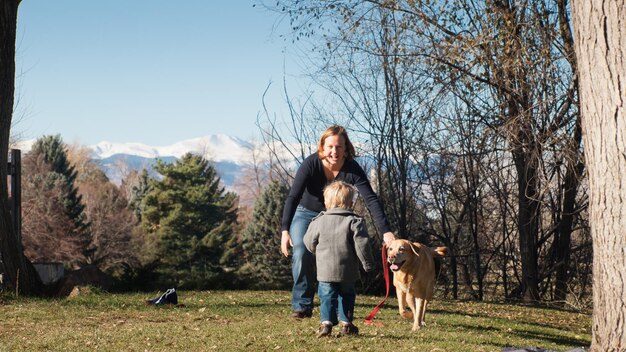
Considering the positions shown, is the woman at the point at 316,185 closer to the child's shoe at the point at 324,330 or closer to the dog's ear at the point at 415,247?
the dog's ear at the point at 415,247

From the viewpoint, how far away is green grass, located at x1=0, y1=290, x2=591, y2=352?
700 cm

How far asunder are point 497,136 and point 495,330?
693cm

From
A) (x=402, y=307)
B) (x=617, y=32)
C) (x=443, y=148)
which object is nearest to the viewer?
(x=617, y=32)

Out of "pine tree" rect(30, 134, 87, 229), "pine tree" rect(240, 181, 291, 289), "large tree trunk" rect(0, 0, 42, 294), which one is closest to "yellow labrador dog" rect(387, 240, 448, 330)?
"large tree trunk" rect(0, 0, 42, 294)

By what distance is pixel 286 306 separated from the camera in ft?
35.8

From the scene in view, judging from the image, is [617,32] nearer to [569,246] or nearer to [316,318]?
[316,318]

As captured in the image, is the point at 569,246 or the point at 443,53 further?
the point at 569,246

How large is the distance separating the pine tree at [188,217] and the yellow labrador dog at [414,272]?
144 feet

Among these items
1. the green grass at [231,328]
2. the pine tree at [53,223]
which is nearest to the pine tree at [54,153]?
the pine tree at [53,223]

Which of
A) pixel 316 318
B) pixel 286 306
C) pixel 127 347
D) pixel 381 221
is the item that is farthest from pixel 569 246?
pixel 127 347

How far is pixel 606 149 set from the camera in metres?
6.06

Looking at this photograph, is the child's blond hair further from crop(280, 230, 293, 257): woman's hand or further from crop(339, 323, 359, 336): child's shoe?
crop(339, 323, 359, 336): child's shoe

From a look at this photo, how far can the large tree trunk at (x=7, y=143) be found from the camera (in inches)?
463

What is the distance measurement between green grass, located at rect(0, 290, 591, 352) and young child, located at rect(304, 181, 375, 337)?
0.39 meters
